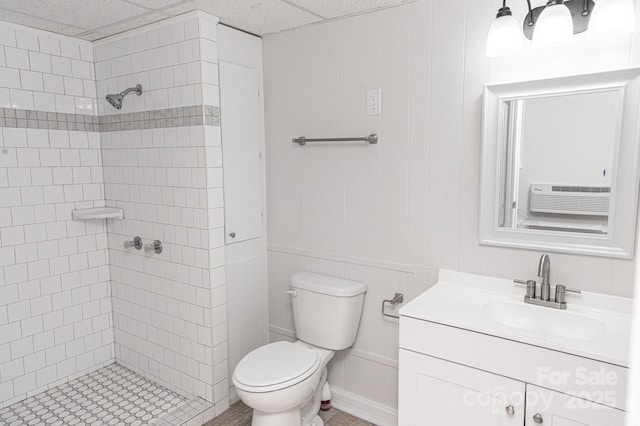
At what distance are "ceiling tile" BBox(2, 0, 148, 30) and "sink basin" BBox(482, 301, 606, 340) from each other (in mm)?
2194

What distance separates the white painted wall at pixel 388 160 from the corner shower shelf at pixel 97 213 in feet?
3.13

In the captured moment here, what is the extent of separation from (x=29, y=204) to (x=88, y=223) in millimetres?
350

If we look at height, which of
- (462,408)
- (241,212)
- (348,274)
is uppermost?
(241,212)

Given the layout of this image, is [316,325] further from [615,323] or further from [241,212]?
[615,323]

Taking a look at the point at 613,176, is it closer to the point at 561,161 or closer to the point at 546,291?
the point at 561,161

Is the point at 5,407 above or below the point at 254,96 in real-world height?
below

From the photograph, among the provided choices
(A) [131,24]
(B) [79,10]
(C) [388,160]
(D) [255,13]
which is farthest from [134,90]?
(C) [388,160]

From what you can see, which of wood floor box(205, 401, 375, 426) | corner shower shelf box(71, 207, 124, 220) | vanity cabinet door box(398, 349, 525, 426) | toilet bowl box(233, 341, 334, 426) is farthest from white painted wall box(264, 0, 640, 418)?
corner shower shelf box(71, 207, 124, 220)

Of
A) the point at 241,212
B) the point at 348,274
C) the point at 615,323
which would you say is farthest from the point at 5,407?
the point at 615,323

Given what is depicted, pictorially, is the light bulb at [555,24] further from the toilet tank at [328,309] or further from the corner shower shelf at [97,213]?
the corner shower shelf at [97,213]

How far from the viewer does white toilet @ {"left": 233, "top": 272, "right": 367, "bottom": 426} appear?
1.90 metres

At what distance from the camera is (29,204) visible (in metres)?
2.46

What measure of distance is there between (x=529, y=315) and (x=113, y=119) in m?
2.55

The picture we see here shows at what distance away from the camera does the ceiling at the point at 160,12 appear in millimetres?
2016
